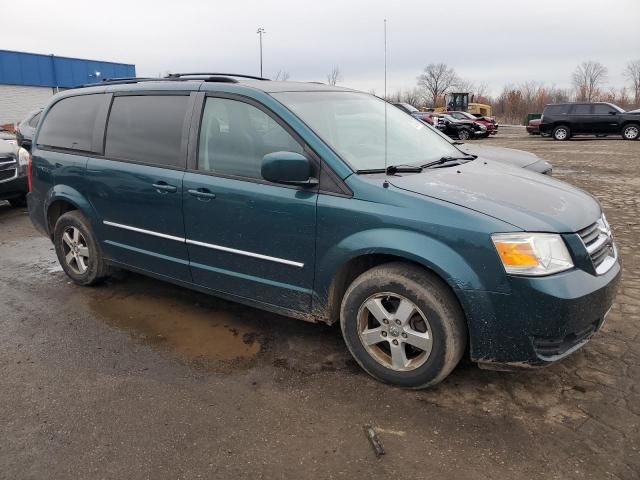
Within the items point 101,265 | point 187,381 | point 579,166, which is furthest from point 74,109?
point 579,166

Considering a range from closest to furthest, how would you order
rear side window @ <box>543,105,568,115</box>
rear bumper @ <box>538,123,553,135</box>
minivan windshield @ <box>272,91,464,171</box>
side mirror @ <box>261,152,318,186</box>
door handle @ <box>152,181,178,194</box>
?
side mirror @ <box>261,152,318,186</box> < minivan windshield @ <box>272,91,464,171</box> < door handle @ <box>152,181,178,194</box> < rear side window @ <box>543,105,568,115</box> < rear bumper @ <box>538,123,553,135</box>

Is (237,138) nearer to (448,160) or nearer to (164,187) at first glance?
(164,187)

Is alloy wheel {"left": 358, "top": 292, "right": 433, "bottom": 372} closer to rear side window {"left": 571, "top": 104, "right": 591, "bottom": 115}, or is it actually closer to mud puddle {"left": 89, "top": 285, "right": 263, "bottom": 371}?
mud puddle {"left": 89, "top": 285, "right": 263, "bottom": 371}

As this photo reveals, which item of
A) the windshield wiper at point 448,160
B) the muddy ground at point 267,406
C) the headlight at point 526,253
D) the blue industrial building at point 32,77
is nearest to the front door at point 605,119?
the muddy ground at point 267,406

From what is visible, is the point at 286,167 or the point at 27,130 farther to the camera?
the point at 27,130

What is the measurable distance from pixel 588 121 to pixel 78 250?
24092mm

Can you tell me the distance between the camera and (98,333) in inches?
153

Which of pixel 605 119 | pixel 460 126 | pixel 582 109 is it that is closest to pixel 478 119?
pixel 460 126

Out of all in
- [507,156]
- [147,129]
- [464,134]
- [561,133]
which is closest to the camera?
[147,129]

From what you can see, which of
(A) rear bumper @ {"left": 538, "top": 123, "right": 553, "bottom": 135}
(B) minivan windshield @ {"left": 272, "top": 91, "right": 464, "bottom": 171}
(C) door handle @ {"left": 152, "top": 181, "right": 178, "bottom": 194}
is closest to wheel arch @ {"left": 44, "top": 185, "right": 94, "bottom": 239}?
(C) door handle @ {"left": 152, "top": 181, "right": 178, "bottom": 194}

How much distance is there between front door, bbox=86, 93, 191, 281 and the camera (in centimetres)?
381

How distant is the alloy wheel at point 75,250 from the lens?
4691 mm

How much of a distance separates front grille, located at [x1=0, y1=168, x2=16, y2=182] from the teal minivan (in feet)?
15.0

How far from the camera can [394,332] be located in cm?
299
